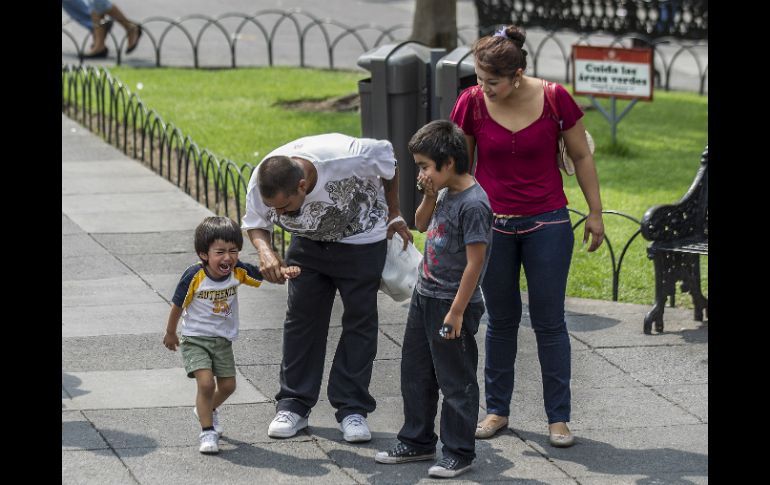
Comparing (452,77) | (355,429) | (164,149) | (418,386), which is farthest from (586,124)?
(418,386)

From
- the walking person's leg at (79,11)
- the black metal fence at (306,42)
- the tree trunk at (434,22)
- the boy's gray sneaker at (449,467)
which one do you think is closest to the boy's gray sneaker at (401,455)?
the boy's gray sneaker at (449,467)

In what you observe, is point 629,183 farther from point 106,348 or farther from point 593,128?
point 106,348

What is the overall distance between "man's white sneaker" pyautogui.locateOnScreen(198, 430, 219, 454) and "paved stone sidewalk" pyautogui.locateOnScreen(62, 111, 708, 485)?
3cm

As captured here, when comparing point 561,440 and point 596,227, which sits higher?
point 596,227

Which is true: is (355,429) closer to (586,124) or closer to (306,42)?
(586,124)

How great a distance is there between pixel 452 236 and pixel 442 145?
1.26ft

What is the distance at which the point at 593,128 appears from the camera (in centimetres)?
1534

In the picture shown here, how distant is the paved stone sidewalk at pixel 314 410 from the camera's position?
226 inches

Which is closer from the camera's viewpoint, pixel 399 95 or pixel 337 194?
pixel 337 194

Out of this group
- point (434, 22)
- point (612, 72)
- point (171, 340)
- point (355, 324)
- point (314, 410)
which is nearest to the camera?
point (171, 340)

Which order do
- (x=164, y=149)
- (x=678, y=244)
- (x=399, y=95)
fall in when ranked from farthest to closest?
(x=164, y=149) → (x=399, y=95) → (x=678, y=244)

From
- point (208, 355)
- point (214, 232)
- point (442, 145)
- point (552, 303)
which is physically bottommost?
point (208, 355)

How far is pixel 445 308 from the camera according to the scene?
5.62 meters

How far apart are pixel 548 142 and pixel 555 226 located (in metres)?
0.37
